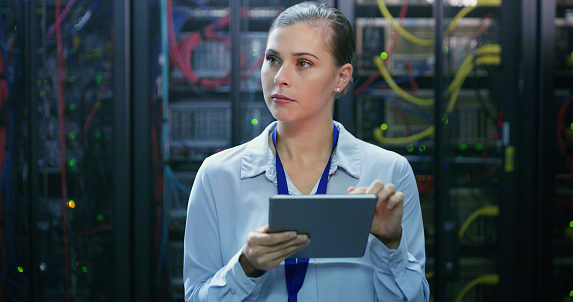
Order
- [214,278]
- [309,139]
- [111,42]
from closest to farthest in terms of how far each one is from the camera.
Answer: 1. [214,278]
2. [309,139]
3. [111,42]

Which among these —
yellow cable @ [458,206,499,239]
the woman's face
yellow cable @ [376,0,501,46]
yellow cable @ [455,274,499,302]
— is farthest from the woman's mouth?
yellow cable @ [455,274,499,302]

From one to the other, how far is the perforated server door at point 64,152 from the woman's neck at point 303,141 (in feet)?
4.26

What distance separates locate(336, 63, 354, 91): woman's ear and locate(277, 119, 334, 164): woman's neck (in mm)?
84

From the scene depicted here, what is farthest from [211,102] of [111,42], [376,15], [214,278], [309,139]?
[214,278]

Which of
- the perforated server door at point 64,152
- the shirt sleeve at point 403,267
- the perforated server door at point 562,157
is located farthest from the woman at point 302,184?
the perforated server door at point 562,157

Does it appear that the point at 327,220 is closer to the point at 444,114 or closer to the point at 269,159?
the point at 269,159

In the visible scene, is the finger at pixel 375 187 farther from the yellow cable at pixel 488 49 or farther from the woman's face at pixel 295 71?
the yellow cable at pixel 488 49

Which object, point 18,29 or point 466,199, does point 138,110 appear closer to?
point 18,29

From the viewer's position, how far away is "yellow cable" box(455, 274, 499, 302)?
2115 millimetres

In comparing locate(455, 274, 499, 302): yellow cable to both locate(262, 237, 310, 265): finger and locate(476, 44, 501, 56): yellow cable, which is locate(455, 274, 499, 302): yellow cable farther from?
locate(262, 237, 310, 265): finger

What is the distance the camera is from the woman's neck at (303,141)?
3.23 feet

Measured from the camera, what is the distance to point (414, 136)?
6.91 feet

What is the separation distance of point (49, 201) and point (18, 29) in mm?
837

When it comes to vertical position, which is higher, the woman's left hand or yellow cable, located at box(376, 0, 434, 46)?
yellow cable, located at box(376, 0, 434, 46)
